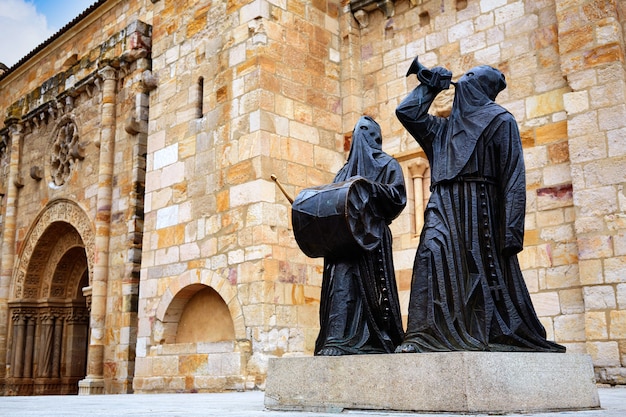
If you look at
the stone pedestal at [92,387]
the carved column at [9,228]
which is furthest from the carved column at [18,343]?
the stone pedestal at [92,387]

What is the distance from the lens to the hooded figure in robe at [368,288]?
4.74 m

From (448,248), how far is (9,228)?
13.0 m

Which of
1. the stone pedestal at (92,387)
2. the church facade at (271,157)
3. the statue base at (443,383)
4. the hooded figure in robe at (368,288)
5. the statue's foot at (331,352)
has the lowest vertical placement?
the stone pedestal at (92,387)

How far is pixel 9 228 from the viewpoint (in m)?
15.1

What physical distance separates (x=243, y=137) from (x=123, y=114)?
3.84m

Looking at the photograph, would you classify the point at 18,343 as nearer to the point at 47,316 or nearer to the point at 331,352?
the point at 47,316

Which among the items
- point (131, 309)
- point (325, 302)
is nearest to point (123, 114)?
point (131, 309)

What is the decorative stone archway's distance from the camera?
1431 centimetres

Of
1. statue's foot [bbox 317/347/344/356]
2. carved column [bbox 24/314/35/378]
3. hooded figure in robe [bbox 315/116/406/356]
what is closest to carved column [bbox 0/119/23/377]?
carved column [bbox 24/314/35/378]

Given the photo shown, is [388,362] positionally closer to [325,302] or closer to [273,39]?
[325,302]

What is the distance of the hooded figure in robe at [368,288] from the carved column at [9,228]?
11669 mm

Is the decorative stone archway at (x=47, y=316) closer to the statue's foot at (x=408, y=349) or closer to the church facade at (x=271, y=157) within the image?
the church facade at (x=271, y=157)

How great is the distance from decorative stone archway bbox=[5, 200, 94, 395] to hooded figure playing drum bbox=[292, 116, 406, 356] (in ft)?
33.7

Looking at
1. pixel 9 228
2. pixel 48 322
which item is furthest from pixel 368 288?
pixel 9 228
